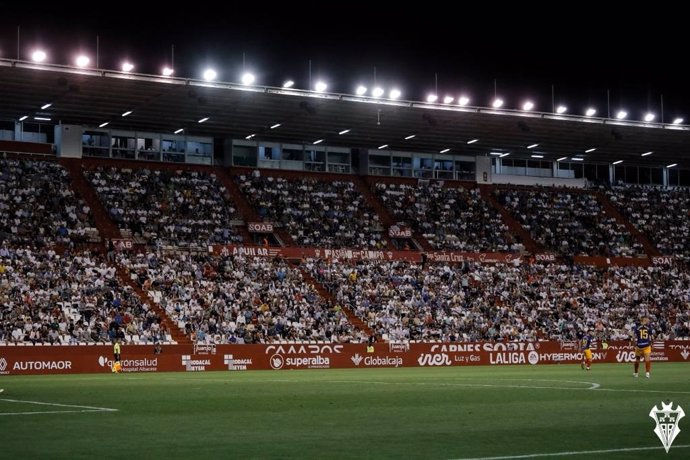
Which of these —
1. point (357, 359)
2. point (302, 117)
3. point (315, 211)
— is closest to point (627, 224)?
point (315, 211)

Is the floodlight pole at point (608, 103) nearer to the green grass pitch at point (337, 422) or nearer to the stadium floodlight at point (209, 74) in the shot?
the stadium floodlight at point (209, 74)

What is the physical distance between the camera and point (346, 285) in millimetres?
61719

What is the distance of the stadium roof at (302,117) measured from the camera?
5869cm

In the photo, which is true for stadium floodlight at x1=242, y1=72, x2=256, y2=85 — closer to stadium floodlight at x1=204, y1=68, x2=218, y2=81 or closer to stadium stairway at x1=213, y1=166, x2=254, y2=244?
stadium floodlight at x1=204, y1=68, x2=218, y2=81

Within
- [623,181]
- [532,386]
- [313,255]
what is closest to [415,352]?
[313,255]

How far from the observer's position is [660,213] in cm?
8444

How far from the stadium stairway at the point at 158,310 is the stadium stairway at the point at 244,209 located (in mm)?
11366

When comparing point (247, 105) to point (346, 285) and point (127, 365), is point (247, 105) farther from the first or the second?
point (127, 365)

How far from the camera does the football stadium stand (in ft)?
145

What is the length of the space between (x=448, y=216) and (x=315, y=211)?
10516mm

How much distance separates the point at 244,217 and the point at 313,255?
5365 mm

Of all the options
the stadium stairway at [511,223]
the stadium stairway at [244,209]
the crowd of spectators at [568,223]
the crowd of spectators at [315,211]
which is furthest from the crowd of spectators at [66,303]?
the crowd of spectators at [568,223]

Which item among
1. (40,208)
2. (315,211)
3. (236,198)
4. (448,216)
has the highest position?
(236,198)

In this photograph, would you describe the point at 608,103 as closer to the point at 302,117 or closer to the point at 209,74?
the point at 302,117
